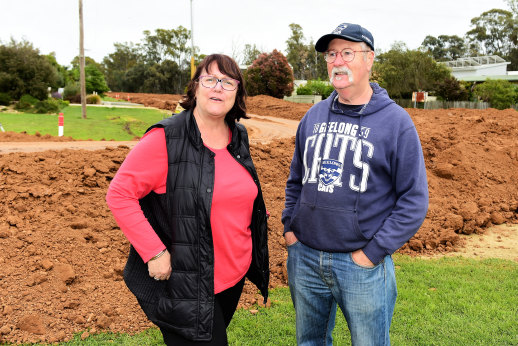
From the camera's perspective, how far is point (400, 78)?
114 ft

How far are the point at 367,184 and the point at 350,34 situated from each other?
805 mm

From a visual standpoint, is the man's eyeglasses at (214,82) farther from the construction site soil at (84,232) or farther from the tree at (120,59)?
the tree at (120,59)

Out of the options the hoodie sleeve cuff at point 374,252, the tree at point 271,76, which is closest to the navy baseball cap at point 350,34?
the hoodie sleeve cuff at point 374,252

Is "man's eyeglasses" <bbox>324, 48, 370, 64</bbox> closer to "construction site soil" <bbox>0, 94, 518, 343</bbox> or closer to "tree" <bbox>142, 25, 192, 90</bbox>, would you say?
"construction site soil" <bbox>0, 94, 518, 343</bbox>

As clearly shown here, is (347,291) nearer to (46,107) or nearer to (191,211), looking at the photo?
(191,211)

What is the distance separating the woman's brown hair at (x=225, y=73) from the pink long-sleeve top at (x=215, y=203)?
1.01 ft

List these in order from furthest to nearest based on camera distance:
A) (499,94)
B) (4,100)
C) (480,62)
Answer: (480,62)
(499,94)
(4,100)

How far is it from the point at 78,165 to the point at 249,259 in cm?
424

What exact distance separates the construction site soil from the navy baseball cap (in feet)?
9.81

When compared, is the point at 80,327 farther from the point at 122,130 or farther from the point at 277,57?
the point at 277,57

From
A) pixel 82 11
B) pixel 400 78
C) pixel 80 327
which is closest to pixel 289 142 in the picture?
pixel 80 327

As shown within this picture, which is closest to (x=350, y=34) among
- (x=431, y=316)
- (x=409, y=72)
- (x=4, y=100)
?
(x=431, y=316)

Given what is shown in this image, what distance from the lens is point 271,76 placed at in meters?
33.2

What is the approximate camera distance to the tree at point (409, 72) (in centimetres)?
3450
